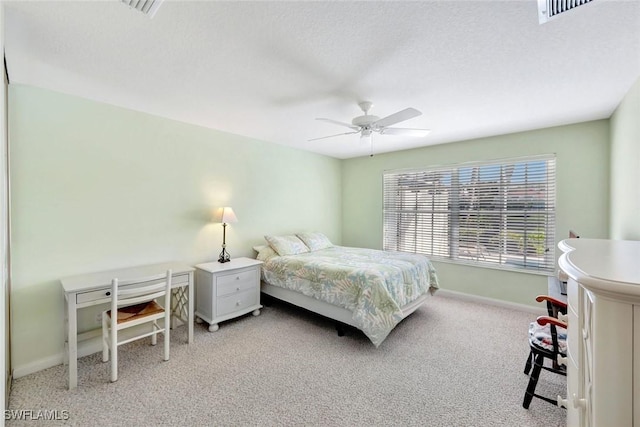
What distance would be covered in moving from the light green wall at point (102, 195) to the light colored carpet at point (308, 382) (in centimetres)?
79

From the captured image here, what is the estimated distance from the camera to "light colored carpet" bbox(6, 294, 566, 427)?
5.76 feet

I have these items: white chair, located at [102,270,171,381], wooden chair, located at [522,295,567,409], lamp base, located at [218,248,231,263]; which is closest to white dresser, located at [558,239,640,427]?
wooden chair, located at [522,295,567,409]

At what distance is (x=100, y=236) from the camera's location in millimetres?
2584

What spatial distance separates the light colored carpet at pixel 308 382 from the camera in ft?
5.76

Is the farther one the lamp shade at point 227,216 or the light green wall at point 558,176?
the lamp shade at point 227,216

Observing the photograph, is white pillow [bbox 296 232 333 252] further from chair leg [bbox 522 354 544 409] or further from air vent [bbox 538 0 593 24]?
air vent [bbox 538 0 593 24]

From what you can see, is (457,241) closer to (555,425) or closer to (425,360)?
(425,360)

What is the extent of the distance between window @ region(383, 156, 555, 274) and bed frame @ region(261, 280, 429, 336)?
1.20m

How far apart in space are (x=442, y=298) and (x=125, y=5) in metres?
4.60

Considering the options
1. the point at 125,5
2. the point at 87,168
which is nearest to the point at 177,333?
the point at 87,168

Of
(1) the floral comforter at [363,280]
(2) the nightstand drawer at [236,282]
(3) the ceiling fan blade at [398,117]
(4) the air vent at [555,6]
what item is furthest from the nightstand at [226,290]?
(4) the air vent at [555,6]

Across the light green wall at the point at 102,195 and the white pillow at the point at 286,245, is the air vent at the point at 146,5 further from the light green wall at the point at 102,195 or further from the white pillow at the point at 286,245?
the white pillow at the point at 286,245

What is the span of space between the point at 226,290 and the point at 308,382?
1435 mm

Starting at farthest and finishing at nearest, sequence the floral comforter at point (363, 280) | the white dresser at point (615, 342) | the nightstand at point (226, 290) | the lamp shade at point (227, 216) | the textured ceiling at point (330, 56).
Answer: the lamp shade at point (227, 216) < the nightstand at point (226, 290) < the floral comforter at point (363, 280) < the textured ceiling at point (330, 56) < the white dresser at point (615, 342)
